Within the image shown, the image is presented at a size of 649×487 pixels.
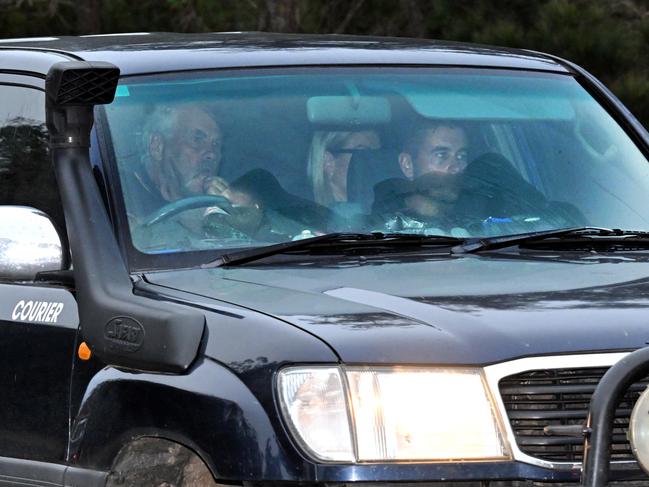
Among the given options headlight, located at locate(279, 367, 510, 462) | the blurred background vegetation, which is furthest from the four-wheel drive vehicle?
the blurred background vegetation

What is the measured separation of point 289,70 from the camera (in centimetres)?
487

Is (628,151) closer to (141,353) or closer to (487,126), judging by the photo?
(487,126)

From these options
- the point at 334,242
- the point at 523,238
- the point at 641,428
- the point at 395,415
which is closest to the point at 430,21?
the point at 523,238

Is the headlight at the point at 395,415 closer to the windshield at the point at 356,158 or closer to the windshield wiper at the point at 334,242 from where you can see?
the windshield wiper at the point at 334,242

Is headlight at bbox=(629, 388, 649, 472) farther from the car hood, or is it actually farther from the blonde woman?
the blonde woman

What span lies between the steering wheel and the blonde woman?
0.25m

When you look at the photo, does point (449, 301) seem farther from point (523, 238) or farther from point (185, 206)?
point (185, 206)

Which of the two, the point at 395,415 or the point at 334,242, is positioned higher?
the point at 334,242

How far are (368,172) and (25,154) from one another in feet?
3.12

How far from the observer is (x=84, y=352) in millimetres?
4055

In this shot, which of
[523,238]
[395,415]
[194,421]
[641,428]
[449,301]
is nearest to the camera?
[641,428]

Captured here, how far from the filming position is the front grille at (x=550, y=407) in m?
3.47

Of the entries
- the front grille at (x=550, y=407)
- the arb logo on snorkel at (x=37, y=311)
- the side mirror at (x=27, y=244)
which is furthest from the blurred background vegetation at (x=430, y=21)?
the front grille at (x=550, y=407)

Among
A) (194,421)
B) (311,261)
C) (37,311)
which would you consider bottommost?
(194,421)
